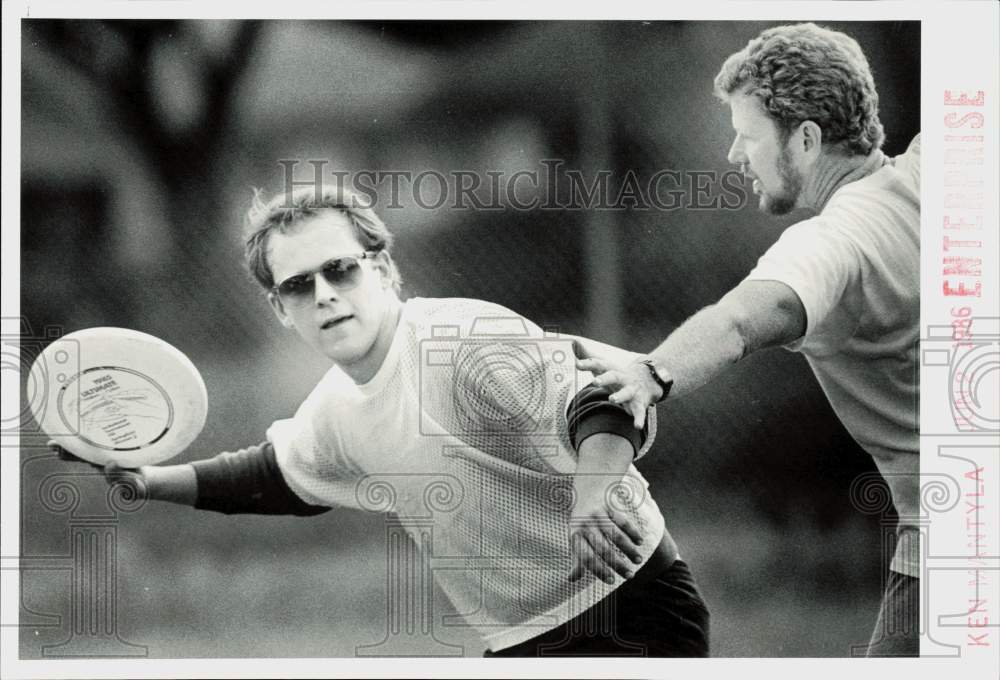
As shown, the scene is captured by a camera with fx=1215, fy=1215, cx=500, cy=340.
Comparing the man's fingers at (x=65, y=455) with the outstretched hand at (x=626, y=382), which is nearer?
the outstretched hand at (x=626, y=382)

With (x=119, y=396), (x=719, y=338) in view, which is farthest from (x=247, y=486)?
(x=719, y=338)

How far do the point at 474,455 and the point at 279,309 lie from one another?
768 mm

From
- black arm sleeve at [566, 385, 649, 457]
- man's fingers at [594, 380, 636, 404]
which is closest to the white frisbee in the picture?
black arm sleeve at [566, 385, 649, 457]

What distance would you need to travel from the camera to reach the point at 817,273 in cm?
378

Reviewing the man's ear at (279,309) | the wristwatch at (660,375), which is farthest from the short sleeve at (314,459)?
the wristwatch at (660,375)

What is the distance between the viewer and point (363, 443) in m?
3.85

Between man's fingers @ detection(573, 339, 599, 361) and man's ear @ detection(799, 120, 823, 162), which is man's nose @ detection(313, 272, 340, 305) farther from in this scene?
man's ear @ detection(799, 120, 823, 162)

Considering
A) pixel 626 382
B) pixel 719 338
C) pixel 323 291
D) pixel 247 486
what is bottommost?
pixel 247 486

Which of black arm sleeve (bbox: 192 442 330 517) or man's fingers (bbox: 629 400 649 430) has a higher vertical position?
man's fingers (bbox: 629 400 649 430)

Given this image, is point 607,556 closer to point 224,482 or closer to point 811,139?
point 224,482

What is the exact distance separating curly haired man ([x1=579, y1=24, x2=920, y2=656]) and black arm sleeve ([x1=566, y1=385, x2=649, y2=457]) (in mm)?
44

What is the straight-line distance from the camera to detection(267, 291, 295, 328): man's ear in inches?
151

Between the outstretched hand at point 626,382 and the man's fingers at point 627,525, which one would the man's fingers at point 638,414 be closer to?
the outstretched hand at point 626,382

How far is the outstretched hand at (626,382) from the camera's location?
3.76 metres
